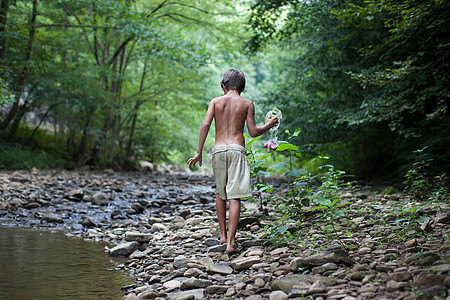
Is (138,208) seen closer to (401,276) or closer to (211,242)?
(211,242)

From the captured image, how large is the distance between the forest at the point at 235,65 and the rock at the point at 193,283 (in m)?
2.57

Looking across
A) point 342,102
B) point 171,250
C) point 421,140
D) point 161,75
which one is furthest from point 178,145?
point 171,250

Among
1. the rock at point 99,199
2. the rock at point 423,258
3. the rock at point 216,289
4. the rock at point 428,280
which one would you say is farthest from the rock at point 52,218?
the rock at point 428,280

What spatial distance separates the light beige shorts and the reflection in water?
1282 millimetres

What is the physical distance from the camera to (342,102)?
9516 mm

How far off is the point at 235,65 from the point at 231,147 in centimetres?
1611

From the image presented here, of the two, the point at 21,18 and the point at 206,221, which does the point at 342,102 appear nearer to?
the point at 206,221

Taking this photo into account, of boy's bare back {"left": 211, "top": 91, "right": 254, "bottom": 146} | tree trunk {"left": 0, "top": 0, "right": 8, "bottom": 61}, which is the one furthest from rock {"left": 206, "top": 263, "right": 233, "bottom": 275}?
tree trunk {"left": 0, "top": 0, "right": 8, "bottom": 61}

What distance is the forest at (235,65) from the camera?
256 inches

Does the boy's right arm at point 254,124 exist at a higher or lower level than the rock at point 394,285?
higher

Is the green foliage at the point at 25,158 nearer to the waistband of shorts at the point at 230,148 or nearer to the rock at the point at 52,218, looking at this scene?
the rock at the point at 52,218

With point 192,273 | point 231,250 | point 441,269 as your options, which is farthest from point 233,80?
point 441,269

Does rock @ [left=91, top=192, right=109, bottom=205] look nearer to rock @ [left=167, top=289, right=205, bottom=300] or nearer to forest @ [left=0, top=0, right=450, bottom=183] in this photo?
forest @ [left=0, top=0, right=450, bottom=183]

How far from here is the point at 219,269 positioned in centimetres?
323
